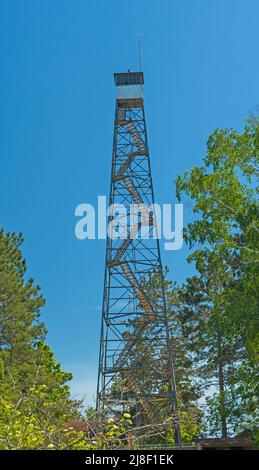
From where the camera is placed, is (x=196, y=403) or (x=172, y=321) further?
(x=172, y=321)

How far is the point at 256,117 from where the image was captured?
575 inches

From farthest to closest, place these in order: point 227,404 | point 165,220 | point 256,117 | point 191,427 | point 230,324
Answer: point 191,427 < point 165,220 < point 227,404 < point 256,117 < point 230,324

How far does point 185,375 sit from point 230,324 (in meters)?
14.1

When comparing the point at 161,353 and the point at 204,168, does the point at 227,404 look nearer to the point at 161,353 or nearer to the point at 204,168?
the point at 204,168

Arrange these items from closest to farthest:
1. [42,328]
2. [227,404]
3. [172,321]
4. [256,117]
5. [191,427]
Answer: [256,117] → [227,404] → [191,427] → [42,328] → [172,321]

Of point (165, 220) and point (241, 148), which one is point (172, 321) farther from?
point (241, 148)
